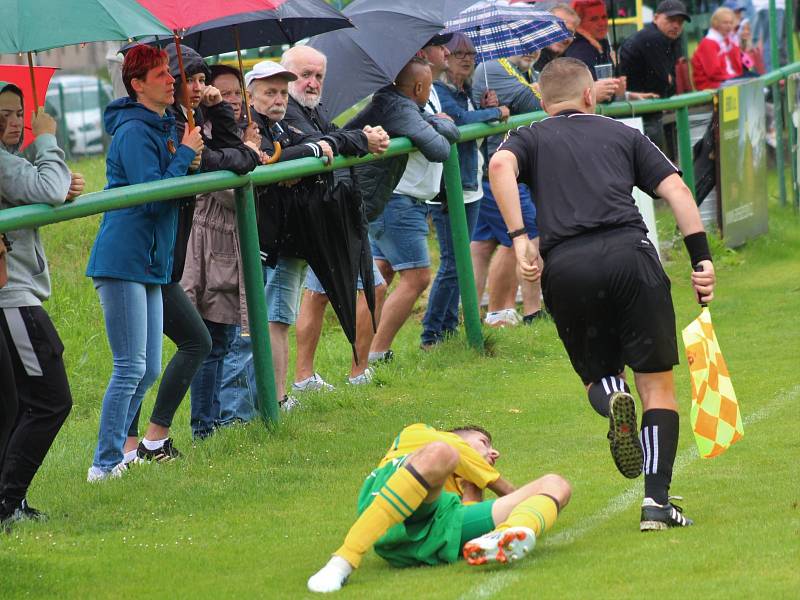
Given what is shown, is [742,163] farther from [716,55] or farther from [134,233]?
[134,233]

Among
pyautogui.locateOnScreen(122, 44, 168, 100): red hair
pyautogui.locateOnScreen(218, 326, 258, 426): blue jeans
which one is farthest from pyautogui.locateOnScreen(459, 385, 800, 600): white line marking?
pyautogui.locateOnScreen(122, 44, 168, 100): red hair

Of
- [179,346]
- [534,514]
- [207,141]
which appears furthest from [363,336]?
[534,514]

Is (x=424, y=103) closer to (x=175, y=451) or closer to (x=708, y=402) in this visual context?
(x=175, y=451)

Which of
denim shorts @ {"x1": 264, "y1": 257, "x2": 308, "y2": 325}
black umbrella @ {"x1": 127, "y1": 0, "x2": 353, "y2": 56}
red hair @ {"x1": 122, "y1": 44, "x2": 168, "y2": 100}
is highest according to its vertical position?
Result: red hair @ {"x1": 122, "y1": 44, "x2": 168, "y2": 100}

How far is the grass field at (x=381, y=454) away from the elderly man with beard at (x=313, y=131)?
390 mm

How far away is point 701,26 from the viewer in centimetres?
2353

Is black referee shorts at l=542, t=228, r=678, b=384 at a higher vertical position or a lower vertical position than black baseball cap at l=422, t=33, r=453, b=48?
lower

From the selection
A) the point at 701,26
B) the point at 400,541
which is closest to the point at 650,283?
the point at 400,541

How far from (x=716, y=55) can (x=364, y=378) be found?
10359mm

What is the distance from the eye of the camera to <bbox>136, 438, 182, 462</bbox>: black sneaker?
7.52 metres

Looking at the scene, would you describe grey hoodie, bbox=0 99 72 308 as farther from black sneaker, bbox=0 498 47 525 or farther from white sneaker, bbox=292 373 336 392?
white sneaker, bbox=292 373 336 392

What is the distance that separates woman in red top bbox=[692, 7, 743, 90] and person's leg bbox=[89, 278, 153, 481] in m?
12.8

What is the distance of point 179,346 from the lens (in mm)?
7516

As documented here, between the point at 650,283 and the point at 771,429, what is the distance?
2.20 m
